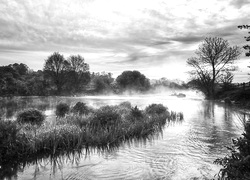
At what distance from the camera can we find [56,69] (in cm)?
8344

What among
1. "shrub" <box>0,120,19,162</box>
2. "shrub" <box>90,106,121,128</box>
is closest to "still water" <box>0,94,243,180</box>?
"shrub" <box>0,120,19,162</box>

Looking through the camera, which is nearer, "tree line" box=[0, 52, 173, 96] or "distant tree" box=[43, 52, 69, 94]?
"tree line" box=[0, 52, 173, 96]

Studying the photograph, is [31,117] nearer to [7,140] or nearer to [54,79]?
[7,140]

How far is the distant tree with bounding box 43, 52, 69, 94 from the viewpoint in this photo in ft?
270

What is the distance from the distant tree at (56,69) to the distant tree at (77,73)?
445 cm

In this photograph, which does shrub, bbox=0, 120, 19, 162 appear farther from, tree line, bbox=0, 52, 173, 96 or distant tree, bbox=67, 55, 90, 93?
distant tree, bbox=67, 55, 90, 93

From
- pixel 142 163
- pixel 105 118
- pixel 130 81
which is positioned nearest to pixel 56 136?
pixel 142 163

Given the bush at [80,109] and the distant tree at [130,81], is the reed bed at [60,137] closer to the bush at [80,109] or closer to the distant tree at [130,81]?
the bush at [80,109]

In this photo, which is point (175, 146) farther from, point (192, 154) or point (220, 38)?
point (220, 38)

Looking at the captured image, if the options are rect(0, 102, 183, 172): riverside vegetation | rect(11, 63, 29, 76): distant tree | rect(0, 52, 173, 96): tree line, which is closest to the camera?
rect(0, 102, 183, 172): riverside vegetation

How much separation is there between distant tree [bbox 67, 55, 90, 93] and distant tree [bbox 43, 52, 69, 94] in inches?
175

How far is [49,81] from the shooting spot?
8450 centimetres

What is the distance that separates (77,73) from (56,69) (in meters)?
11.4

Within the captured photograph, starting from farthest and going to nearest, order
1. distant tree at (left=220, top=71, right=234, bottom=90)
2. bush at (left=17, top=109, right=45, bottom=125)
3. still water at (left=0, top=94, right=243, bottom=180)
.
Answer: distant tree at (left=220, top=71, right=234, bottom=90)
bush at (left=17, top=109, right=45, bottom=125)
still water at (left=0, top=94, right=243, bottom=180)
